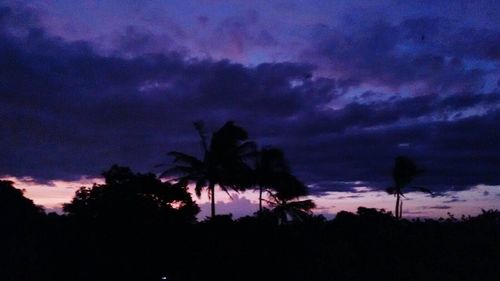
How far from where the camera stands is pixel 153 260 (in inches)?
1009

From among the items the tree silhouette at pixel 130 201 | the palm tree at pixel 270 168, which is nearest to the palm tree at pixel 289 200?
the palm tree at pixel 270 168

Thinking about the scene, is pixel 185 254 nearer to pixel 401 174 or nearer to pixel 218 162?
pixel 218 162

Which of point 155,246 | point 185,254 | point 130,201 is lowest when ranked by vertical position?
point 185,254

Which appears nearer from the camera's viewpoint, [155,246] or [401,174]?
[155,246]

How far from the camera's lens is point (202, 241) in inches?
1032

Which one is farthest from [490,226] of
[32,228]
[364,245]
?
[32,228]

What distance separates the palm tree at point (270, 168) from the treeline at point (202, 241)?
13.4 feet

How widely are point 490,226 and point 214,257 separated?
62.8 feet

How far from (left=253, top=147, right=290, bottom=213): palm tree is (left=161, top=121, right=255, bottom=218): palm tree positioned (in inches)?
172

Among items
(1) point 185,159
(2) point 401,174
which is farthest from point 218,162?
(2) point 401,174

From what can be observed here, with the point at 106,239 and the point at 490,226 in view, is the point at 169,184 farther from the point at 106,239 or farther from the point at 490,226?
the point at 490,226

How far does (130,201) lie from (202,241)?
360 cm

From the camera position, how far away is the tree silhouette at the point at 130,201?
26078 mm

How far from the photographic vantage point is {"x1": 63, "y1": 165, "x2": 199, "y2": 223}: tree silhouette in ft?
85.6
